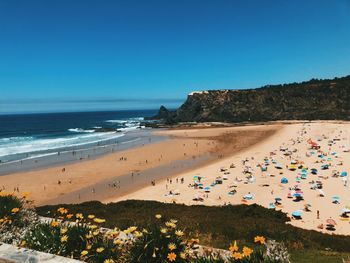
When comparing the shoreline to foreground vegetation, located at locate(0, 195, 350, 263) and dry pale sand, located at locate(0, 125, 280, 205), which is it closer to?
dry pale sand, located at locate(0, 125, 280, 205)

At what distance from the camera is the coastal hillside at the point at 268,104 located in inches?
3393

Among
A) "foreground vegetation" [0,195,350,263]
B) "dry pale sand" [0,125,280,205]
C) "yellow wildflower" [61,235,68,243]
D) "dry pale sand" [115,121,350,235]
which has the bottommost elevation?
"dry pale sand" [0,125,280,205]

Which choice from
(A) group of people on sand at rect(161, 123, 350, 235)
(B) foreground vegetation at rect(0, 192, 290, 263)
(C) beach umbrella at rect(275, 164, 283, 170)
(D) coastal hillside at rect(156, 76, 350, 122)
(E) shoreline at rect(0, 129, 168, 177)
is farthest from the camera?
(D) coastal hillside at rect(156, 76, 350, 122)

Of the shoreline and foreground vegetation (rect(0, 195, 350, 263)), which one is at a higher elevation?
foreground vegetation (rect(0, 195, 350, 263))

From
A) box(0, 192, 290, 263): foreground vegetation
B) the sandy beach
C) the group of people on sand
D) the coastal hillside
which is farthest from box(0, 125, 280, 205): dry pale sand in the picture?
the coastal hillside

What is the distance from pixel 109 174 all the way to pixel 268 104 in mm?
73294

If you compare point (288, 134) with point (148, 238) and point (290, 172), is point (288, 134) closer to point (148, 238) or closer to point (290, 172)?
point (290, 172)

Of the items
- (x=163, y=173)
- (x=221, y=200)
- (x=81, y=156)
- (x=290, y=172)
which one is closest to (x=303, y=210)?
(x=221, y=200)

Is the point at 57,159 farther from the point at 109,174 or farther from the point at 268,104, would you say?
the point at 268,104

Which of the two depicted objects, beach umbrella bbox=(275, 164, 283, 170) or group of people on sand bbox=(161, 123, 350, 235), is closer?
group of people on sand bbox=(161, 123, 350, 235)

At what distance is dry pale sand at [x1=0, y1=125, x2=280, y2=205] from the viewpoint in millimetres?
24359

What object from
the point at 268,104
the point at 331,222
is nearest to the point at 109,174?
the point at 331,222

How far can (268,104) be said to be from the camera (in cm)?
9481

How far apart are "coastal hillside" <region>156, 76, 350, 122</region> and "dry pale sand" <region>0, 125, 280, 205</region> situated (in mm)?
47947
